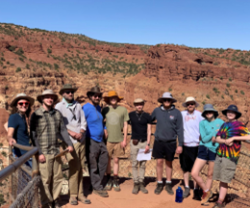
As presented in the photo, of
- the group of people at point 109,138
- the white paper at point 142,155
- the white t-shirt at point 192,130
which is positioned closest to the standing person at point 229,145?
the group of people at point 109,138

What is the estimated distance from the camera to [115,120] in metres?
5.40

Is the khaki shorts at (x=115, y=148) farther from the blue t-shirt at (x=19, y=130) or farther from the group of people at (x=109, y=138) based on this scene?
the blue t-shirt at (x=19, y=130)

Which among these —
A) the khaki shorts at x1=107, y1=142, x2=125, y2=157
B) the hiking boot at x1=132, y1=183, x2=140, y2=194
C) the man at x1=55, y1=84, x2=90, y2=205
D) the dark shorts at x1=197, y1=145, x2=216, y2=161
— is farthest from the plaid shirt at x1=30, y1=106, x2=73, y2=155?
the dark shorts at x1=197, y1=145, x2=216, y2=161

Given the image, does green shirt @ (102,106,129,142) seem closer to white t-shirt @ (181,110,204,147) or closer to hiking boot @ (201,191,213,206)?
white t-shirt @ (181,110,204,147)

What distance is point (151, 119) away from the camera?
541 centimetres

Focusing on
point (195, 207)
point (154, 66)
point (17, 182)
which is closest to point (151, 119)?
point (195, 207)

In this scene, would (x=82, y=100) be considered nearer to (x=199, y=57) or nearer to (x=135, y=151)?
(x=199, y=57)

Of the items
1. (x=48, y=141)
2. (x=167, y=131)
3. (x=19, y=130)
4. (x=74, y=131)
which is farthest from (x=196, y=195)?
(x=19, y=130)

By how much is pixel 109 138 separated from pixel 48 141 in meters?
1.62

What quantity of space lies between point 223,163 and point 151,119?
5.90 feet

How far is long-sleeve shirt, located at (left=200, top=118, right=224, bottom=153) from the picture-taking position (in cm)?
469

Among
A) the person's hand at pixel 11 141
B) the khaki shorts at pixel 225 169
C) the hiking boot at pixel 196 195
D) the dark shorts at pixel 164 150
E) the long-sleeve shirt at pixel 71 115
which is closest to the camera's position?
the person's hand at pixel 11 141

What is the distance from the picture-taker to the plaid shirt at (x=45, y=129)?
4.16m

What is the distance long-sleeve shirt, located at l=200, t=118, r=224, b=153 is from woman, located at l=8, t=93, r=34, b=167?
3380mm
